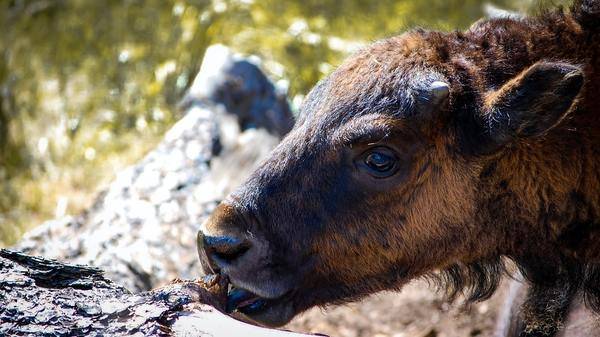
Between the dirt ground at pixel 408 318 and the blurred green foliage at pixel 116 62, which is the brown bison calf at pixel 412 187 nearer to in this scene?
the dirt ground at pixel 408 318

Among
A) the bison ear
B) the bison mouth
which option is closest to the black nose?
the bison mouth

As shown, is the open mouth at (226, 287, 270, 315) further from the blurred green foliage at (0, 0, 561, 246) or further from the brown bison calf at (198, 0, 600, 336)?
the blurred green foliage at (0, 0, 561, 246)

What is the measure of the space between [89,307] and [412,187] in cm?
173

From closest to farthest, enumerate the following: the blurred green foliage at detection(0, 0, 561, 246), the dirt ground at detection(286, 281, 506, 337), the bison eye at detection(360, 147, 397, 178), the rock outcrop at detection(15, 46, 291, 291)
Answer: the bison eye at detection(360, 147, 397, 178)
the dirt ground at detection(286, 281, 506, 337)
the rock outcrop at detection(15, 46, 291, 291)
the blurred green foliage at detection(0, 0, 561, 246)

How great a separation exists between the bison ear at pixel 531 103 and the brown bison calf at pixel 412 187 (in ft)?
0.07

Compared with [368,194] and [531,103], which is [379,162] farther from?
[531,103]

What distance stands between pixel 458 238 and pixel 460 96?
2.29 ft

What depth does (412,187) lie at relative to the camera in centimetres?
444

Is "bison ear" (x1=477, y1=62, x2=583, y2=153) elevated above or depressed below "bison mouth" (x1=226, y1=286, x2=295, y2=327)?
above

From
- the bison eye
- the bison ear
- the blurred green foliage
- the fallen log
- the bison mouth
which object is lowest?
the fallen log

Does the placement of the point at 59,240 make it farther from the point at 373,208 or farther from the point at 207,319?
the point at 207,319

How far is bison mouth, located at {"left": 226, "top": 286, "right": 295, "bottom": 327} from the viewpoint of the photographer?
4.47 m

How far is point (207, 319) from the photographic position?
133 inches

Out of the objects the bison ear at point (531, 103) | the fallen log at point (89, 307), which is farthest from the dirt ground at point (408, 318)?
the fallen log at point (89, 307)
